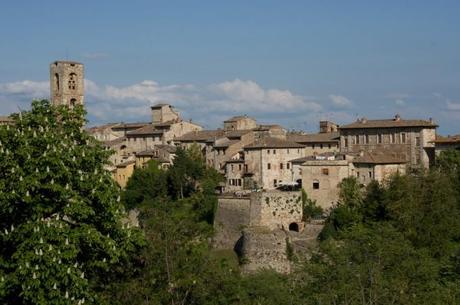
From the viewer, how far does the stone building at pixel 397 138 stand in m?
61.3

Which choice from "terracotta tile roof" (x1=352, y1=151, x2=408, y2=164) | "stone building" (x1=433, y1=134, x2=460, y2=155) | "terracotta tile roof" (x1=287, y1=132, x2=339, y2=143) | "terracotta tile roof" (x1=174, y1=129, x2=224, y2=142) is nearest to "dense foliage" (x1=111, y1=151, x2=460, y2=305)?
"terracotta tile roof" (x1=352, y1=151, x2=408, y2=164)

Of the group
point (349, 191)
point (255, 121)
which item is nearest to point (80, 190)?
point (349, 191)

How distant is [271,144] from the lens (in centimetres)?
6512

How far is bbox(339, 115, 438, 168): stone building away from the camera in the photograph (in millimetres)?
61303

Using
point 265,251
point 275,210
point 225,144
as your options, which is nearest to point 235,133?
point 225,144

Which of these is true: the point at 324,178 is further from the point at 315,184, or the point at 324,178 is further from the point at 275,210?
the point at 275,210

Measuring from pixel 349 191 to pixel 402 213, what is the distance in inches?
319

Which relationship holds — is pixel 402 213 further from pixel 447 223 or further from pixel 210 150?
pixel 210 150

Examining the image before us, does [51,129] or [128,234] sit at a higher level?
[51,129]

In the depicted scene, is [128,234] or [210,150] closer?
[128,234]

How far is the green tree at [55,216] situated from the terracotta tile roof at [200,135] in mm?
50332

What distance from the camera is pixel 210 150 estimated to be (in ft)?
234

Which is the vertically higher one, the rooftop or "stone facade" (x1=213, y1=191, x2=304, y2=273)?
the rooftop

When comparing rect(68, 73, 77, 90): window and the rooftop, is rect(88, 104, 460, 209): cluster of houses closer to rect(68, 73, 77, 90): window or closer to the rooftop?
the rooftop
